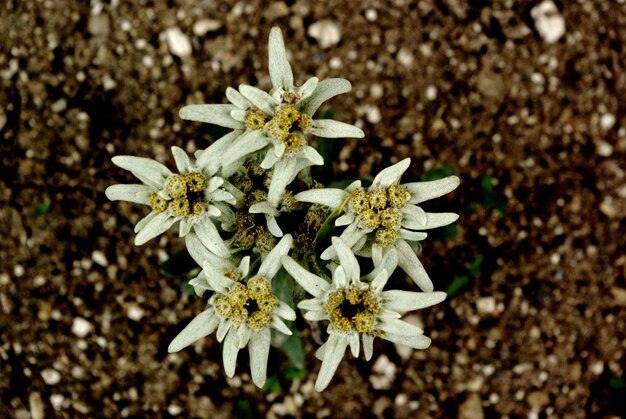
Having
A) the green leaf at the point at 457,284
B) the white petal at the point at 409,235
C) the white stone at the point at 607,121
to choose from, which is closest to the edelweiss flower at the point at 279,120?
the white petal at the point at 409,235

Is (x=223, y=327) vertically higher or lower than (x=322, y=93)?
lower

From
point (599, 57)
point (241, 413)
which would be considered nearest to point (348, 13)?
point (599, 57)

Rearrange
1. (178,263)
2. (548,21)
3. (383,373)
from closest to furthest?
(178,263) < (383,373) < (548,21)

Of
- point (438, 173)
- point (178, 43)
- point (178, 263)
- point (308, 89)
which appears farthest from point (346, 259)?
point (178, 43)

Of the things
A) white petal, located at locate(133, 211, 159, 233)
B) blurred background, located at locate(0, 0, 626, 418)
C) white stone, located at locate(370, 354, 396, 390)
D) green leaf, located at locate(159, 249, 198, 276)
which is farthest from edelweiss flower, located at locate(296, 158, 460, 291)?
white stone, located at locate(370, 354, 396, 390)

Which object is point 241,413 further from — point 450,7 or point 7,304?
point 450,7

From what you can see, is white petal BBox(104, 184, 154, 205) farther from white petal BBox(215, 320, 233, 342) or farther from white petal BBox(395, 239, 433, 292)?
white petal BBox(395, 239, 433, 292)

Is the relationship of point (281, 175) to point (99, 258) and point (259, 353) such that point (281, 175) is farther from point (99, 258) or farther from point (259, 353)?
point (99, 258)

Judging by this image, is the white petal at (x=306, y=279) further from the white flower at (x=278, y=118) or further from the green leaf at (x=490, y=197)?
the green leaf at (x=490, y=197)
